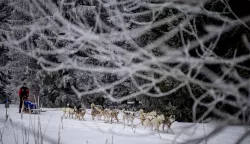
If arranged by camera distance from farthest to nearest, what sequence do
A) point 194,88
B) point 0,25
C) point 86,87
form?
point 0,25
point 86,87
point 194,88

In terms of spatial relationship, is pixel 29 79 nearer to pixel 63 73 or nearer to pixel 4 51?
pixel 63 73

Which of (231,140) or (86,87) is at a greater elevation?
(86,87)

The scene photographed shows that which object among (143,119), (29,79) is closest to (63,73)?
(29,79)

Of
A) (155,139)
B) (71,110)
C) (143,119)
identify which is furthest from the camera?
(71,110)

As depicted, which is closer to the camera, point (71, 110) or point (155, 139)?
point (155, 139)

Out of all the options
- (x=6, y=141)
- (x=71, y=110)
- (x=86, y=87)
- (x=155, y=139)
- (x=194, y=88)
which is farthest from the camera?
(x=86, y=87)

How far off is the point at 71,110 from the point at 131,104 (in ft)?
25.7

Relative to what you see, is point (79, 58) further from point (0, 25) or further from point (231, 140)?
point (231, 140)

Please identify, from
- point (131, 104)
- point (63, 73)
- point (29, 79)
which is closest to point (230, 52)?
point (131, 104)

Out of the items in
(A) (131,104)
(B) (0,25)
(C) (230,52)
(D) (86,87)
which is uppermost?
(B) (0,25)

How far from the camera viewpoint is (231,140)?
22.3 feet

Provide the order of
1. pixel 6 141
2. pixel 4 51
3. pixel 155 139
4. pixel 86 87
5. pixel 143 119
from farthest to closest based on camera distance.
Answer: pixel 4 51 → pixel 86 87 → pixel 143 119 → pixel 155 139 → pixel 6 141

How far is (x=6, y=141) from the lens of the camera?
227 inches

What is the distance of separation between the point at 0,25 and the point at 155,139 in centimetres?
1784
